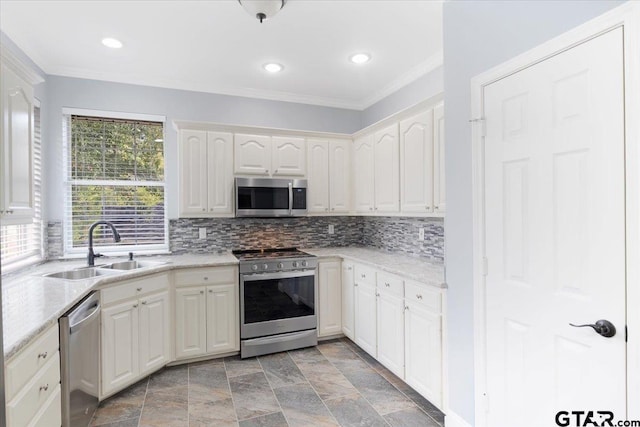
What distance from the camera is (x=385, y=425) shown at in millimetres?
2201

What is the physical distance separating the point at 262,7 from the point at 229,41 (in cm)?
68

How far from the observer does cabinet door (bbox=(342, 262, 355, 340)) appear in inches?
134

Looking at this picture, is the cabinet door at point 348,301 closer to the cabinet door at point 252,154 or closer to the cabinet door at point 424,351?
the cabinet door at point 424,351

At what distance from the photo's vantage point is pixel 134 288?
267 centimetres

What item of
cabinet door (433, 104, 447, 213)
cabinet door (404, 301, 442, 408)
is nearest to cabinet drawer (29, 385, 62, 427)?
cabinet door (404, 301, 442, 408)

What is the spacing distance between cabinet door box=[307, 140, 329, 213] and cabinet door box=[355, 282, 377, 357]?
1.02m

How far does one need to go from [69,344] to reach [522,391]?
2.39m

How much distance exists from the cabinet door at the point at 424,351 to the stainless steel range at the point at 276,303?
1158 mm

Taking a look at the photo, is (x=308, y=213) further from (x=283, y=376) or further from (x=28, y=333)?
(x=28, y=333)

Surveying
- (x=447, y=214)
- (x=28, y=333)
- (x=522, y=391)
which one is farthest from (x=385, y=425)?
(x=28, y=333)

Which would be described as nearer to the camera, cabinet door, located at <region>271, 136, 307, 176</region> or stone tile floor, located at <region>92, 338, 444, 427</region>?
stone tile floor, located at <region>92, 338, 444, 427</region>

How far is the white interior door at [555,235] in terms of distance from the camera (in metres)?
1.30

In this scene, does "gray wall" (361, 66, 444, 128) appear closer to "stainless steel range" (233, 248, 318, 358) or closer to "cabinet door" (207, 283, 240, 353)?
"stainless steel range" (233, 248, 318, 358)

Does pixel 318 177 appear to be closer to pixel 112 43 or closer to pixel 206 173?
pixel 206 173
